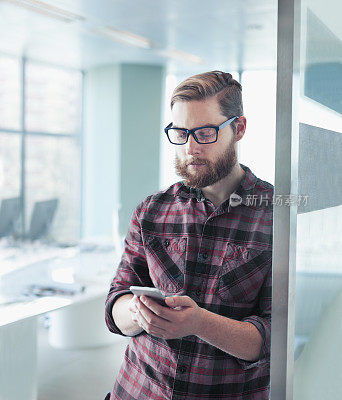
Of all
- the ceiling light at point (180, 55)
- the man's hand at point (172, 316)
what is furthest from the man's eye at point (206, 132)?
the ceiling light at point (180, 55)

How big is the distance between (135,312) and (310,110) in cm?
61

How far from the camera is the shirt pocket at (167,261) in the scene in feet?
4.25

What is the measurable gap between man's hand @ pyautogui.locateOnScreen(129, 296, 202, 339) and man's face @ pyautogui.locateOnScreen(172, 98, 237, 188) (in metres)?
0.32

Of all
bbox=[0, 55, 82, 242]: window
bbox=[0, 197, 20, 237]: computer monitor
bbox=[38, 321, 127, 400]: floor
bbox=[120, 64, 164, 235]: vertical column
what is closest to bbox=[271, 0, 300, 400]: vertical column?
bbox=[38, 321, 127, 400]: floor

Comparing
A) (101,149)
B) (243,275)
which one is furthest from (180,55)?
(243,275)

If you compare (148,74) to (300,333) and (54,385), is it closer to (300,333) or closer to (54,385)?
(54,385)

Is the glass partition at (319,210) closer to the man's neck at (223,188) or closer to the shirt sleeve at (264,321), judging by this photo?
the shirt sleeve at (264,321)

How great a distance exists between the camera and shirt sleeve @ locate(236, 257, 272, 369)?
120cm

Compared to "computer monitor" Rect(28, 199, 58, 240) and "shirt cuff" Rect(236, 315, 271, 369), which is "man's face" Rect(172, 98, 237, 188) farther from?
"computer monitor" Rect(28, 199, 58, 240)

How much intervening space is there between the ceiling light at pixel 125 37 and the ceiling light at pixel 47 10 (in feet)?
1.63

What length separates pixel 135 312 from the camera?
1.19 meters

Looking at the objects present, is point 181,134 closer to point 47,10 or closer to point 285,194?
point 285,194

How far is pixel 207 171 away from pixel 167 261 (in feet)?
0.85

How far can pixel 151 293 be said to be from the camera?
1.11 metres
